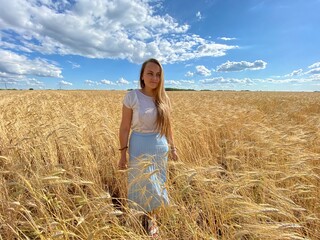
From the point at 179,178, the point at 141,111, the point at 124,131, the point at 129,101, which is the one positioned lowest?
the point at 179,178

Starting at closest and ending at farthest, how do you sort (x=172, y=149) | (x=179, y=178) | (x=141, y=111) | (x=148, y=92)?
(x=179, y=178), (x=141, y=111), (x=148, y=92), (x=172, y=149)

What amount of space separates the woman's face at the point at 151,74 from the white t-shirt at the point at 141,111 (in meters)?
0.15

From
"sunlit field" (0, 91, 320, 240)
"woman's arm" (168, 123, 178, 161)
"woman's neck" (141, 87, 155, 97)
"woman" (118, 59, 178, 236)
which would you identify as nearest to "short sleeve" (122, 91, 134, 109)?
"woman" (118, 59, 178, 236)

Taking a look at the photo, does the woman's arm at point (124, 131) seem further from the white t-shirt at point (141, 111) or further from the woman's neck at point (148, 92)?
the woman's neck at point (148, 92)

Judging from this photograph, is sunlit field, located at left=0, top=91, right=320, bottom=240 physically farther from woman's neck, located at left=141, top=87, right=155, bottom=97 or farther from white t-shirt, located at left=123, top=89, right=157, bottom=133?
woman's neck, located at left=141, top=87, right=155, bottom=97

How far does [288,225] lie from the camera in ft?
3.64

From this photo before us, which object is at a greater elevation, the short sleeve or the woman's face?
the woman's face

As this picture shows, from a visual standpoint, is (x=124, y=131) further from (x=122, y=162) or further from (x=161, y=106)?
(x=161, y=106)

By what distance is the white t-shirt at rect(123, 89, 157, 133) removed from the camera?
2203mm

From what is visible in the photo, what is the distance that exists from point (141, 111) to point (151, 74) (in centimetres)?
44

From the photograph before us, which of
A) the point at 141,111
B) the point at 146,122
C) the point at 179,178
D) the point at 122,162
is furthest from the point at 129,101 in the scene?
the point at 179,178

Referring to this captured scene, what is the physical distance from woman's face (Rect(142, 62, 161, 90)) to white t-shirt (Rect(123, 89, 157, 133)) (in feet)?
0.48

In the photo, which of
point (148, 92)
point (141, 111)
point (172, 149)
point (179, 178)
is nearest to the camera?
point (179, 178)

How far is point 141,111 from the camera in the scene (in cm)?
220
